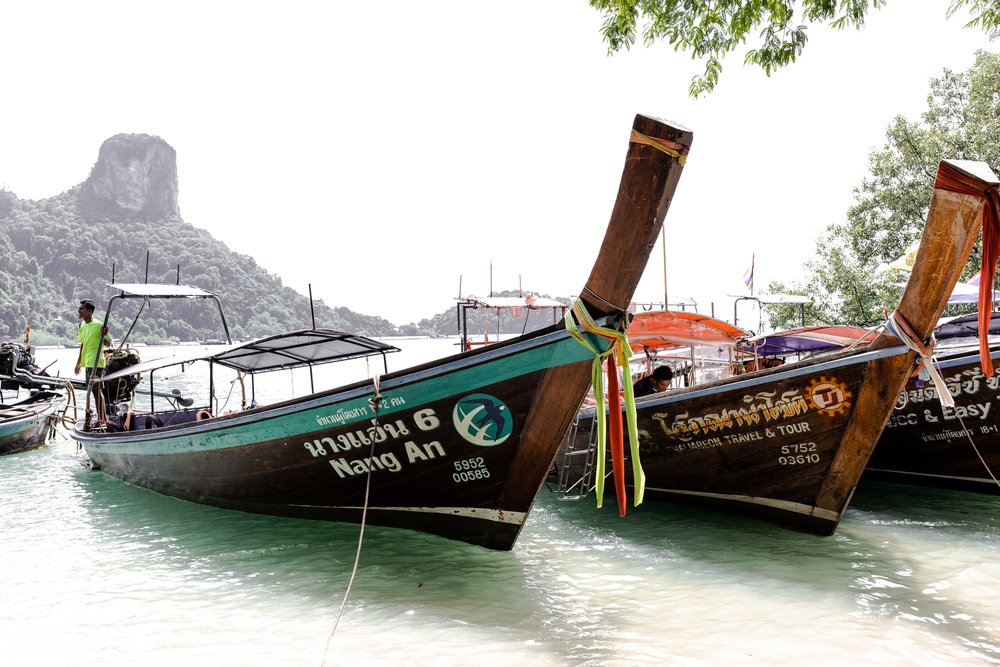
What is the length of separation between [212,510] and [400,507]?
2.81 meters

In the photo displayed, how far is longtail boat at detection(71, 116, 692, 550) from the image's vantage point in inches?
156

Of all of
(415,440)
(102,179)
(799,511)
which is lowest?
(799,511)

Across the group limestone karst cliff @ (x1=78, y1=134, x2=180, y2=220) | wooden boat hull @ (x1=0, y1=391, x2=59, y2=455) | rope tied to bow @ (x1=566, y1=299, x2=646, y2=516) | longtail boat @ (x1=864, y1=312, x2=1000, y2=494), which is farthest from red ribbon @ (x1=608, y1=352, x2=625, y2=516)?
limestone karst cliff @ (x1=78, y1=134, x2=180, y2=220)

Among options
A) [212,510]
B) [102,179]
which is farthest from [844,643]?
[102,179]

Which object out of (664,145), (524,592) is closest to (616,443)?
(524,592)

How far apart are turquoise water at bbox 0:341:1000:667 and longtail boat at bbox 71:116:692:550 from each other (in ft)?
1.37

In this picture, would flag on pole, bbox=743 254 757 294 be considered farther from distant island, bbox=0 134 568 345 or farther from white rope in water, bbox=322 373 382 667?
distant island, bbox=0 134 568 345

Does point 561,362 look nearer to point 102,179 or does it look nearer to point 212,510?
point 212,510

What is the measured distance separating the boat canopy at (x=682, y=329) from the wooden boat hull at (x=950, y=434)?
178 cm

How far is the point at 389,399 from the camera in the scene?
5031 mm

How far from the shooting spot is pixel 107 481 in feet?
31.9

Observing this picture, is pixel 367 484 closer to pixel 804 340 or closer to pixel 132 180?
pixel 804 340

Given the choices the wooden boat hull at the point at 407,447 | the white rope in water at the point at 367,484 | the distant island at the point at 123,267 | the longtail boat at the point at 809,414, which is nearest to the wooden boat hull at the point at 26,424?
the wooden boat hull at the point at 407,447

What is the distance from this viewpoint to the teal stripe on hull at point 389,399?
4.49m
